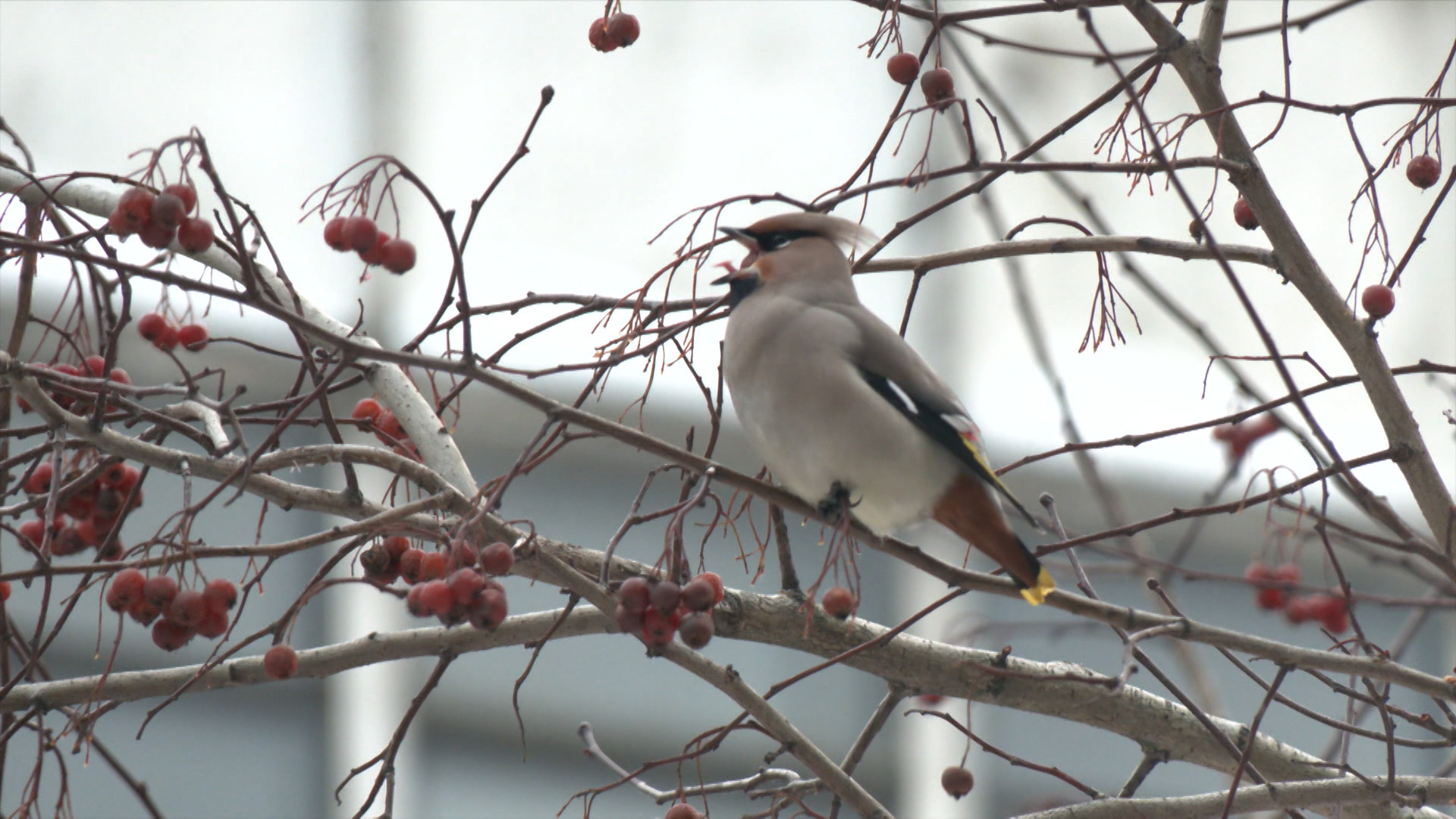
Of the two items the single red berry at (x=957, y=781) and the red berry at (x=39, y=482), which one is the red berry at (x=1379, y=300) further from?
the red berry at (x=39, y=482)

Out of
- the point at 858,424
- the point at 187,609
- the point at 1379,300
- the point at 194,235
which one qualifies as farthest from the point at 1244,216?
the point at 187,609

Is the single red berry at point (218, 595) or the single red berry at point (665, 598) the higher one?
the single red berry at point (218, 595)

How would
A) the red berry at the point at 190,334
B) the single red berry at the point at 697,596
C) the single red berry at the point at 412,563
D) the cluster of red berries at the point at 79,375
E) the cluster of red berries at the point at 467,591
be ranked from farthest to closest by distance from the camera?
the red berry at the point at 190,334 < the cluster of red berries at the point at 79,375 < the single red berry at the point at 412,563 < the single red berry at the point at 697,596 < the cluster of red berries at the point at 467,591

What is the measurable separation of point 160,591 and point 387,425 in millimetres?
682

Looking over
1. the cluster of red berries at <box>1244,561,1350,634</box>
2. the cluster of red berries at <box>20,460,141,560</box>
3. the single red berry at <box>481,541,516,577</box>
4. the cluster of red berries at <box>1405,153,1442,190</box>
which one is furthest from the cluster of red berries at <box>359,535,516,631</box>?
the cluster of red berries at <box>1244,561,1350,634</box>

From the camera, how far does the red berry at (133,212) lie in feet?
5.87

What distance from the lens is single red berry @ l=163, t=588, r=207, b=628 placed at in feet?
6.48

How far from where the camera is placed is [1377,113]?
24.7 ft

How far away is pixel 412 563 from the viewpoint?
211 centimetres

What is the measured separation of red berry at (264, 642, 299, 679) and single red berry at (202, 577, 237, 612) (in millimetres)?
105

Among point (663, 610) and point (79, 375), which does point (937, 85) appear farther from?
point (79, 375)

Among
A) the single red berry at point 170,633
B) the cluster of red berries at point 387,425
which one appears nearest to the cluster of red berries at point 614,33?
the cluster of red berries at point 387,425

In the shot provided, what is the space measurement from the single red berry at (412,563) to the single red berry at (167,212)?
57 centimetres

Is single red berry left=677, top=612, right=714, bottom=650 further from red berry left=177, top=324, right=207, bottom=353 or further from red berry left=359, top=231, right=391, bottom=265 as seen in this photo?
red berry left=177, top=324, right=207, bottom=353
